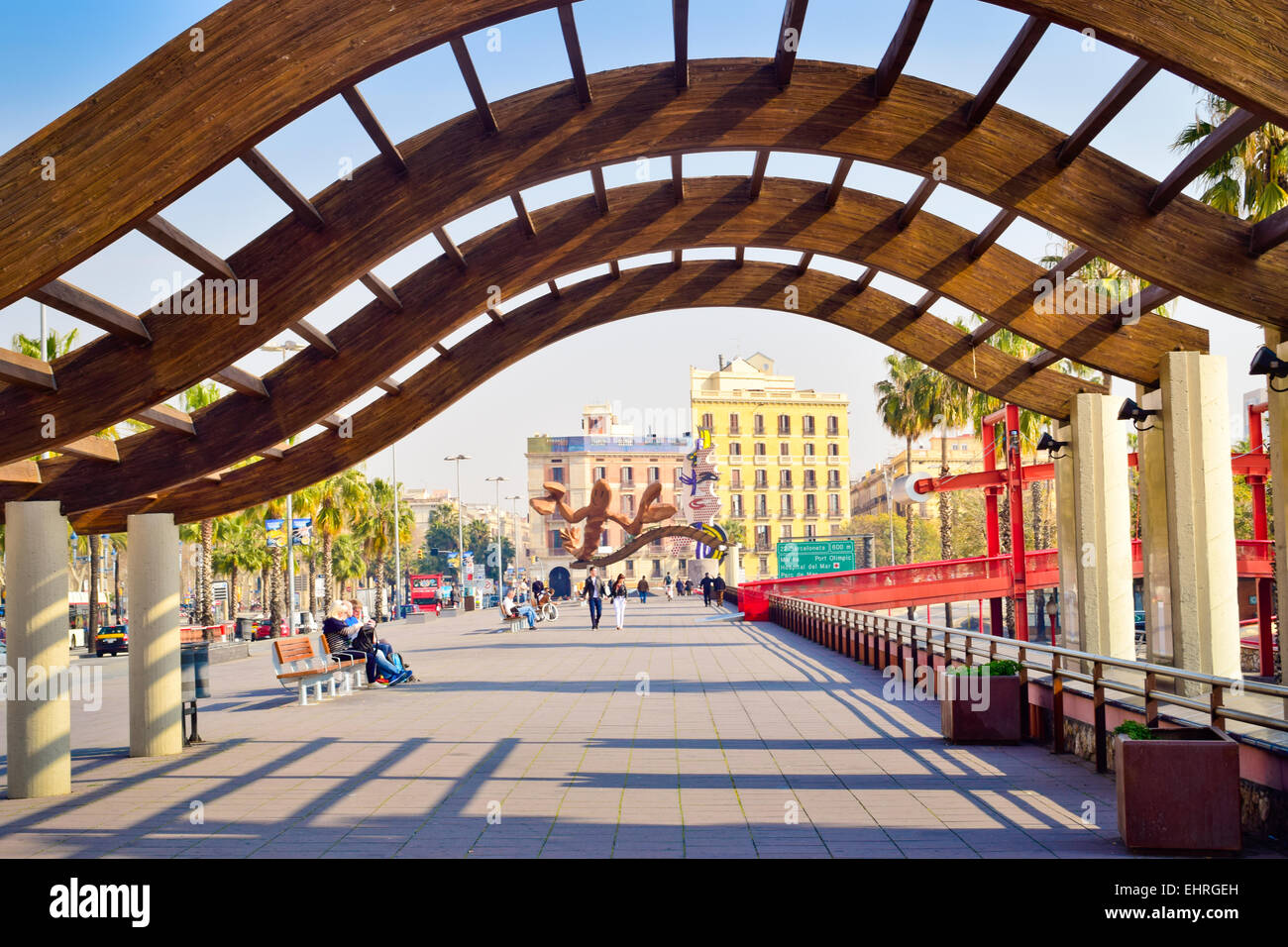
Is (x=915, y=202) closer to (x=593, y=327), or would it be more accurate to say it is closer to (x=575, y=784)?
(x=593, y=327)

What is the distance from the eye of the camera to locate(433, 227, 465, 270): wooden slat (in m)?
12.6

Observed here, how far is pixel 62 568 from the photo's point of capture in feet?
35.9

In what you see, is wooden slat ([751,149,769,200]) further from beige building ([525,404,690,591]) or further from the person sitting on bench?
beige building ([525,404,690,591])

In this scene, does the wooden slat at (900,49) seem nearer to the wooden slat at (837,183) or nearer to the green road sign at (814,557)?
the wooden slat at (837,183)

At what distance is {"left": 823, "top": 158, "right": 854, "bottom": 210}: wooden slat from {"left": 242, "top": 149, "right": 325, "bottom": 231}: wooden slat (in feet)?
19.2

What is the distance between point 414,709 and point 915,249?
930 centimetres

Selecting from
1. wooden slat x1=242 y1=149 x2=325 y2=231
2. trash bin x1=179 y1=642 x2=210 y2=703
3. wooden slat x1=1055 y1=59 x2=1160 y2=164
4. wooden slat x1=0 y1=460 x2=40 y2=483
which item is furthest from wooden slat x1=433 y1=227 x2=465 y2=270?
wooden slat x1=1055 y1=59 x2=1160 y2=164

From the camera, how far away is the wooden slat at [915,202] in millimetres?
13379

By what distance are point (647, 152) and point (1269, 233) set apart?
19.8 feet

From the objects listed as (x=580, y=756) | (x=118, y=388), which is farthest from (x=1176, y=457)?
(x=118, y=388)

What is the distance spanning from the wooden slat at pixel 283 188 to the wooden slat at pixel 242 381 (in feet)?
5.15

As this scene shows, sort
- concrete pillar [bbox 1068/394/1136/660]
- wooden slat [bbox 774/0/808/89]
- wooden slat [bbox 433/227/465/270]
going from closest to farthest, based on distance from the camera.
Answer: wooden slat [bbox 774/0/808/89]
wooden slat [bbox 433/227/465/270]
concrete pillar [bbox 1068/394/1136/660]

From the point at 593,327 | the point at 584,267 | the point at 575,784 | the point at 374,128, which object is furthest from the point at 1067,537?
the point at 374,128

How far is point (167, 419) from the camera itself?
1138cm
